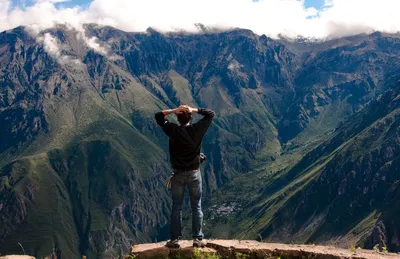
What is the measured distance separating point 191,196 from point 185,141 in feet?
9.64

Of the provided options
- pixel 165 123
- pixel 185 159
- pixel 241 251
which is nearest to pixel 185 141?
pixel 185 159

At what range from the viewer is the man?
75.5 feet

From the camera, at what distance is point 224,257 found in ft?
74.6

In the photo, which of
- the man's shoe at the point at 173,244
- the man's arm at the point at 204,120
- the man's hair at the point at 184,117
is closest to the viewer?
the man's shoe at the point at 173,244

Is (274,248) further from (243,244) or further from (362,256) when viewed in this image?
(362,256)

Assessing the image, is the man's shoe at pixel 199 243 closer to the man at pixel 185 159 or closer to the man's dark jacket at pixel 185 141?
the man at pixel 185 159

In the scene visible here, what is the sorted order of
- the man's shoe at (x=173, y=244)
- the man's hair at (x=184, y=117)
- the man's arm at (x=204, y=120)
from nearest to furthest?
the man's shoe at (x=173, y=244) < the man's arm at (x=204, y=120) < the man's hair at (x=184, y=117)

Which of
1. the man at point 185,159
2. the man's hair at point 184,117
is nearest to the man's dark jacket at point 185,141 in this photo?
the man at point 185,159

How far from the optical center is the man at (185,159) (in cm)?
2300

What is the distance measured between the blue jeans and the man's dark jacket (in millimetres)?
455

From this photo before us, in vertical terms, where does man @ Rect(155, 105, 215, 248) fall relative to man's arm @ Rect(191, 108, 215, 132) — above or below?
below

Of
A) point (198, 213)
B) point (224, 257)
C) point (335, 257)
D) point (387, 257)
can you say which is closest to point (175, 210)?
point (198, 213)

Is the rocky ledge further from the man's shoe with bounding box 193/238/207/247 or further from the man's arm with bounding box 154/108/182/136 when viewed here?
the man's arm with bounding box 154/108/182/136

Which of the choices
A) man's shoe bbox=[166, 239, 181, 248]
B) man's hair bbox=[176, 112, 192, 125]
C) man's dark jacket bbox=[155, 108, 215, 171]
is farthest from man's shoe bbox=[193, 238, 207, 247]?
man's hair bbox=[176, 112, 192, 125]
